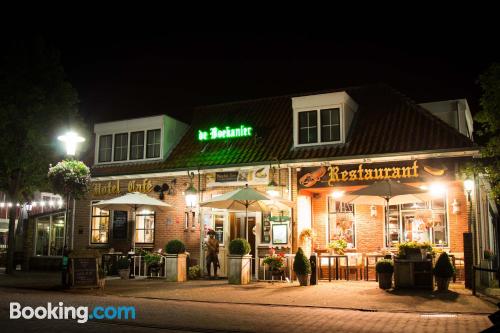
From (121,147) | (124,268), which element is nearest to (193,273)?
(124,268)

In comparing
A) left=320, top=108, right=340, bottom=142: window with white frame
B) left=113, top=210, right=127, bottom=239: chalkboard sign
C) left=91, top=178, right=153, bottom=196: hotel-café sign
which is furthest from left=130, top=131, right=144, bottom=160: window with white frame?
left=320, top=108, right=340, bottom=142: window with white frame

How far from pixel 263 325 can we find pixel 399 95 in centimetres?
1337

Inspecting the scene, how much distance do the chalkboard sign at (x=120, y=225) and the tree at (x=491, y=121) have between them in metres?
13.2

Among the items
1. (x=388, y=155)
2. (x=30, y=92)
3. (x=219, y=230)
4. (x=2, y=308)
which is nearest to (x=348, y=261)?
(x=388, y=155)

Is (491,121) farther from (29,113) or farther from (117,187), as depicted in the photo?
(29,113)

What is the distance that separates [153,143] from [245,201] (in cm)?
691

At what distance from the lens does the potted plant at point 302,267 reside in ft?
49.4

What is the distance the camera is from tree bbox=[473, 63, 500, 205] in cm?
1502

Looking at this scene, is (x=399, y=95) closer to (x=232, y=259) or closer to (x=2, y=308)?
(x=232, y=259)

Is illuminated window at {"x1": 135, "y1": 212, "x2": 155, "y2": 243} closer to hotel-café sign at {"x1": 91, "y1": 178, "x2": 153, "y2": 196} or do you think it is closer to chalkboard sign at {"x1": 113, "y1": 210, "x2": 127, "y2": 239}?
chalkboard sign at {"x1": 113, "y1": 210, "x2": 127, "y2": 239}

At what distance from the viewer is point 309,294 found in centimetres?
1298

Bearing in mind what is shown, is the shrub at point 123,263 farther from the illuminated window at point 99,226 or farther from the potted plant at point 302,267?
the potted plant at point 302,267

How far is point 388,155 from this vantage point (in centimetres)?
1641

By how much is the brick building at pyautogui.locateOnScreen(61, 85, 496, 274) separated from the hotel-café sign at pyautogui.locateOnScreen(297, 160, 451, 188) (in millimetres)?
32
